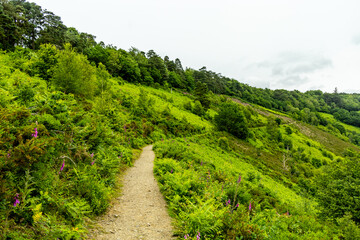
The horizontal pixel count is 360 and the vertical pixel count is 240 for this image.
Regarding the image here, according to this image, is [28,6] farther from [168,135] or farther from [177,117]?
[168,135]

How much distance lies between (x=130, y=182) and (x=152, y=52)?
8040 centimetres

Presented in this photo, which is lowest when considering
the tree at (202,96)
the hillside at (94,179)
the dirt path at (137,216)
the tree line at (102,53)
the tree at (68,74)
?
the dirt path at (137,216)

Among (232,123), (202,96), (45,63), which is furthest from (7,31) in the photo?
(232,123)

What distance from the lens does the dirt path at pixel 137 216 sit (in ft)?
16.5

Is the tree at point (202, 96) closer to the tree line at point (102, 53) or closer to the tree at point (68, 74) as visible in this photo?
the tree line at point (102, 53)

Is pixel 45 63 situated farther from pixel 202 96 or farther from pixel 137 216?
pixel 202 96

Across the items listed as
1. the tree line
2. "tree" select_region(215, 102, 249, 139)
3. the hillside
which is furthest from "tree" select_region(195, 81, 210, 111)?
the hillside

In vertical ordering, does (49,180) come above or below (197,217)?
above

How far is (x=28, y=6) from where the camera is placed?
2223 inches

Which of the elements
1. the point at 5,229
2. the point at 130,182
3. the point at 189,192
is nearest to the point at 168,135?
the point at 130,182

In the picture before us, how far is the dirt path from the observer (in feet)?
16.5

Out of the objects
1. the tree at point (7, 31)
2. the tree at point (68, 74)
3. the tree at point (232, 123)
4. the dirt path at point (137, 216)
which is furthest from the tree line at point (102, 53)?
the dirt path at point (137, 216)

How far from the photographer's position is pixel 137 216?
6199 millimetres

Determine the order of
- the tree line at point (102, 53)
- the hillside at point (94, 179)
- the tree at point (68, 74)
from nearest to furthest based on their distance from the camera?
the hillside at point (94, 179) → the tree at point (68, 74) → the tree line at point (102, 53)
